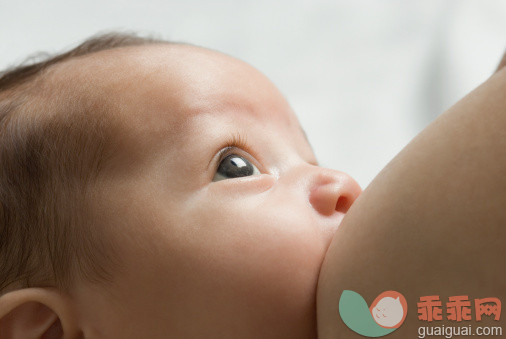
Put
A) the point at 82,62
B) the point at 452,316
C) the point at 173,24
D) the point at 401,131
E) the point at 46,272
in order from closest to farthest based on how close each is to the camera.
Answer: the point at 452,316 → the point at 46,272 → the point at 82,62 → the point at 401,131 → the point at 173,24

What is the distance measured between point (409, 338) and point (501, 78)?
0.26m

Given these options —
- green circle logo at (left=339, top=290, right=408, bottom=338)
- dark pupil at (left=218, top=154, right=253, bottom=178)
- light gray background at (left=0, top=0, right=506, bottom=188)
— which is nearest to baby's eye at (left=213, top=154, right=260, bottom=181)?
dark pupil at (left=218, top=154, right=253, bottom=178)

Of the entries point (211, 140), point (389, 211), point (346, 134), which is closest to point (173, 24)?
point (346, 134)

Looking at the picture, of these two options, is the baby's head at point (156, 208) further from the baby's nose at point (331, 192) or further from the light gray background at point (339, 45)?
the light gray background at point (339, 45)

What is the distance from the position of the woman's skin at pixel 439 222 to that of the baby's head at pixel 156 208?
3.7 inches

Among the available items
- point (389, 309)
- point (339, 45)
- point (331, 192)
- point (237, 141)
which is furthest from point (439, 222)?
point (339, 45)

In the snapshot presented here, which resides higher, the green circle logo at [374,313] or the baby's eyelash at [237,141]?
the baby's eyelash at [237,141]

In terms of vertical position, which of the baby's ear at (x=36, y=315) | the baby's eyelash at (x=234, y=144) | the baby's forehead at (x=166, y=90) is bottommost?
the baby's ear at (x=36, y=315)

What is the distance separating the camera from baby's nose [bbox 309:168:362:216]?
2.63 ft

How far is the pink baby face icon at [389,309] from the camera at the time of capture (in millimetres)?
617

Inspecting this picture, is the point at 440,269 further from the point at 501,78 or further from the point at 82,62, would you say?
the point at 82,62

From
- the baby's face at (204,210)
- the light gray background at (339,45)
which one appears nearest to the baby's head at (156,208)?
the baby's face at (204,210)

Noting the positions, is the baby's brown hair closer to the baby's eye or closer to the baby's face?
the baby's face

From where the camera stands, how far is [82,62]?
94 cm
